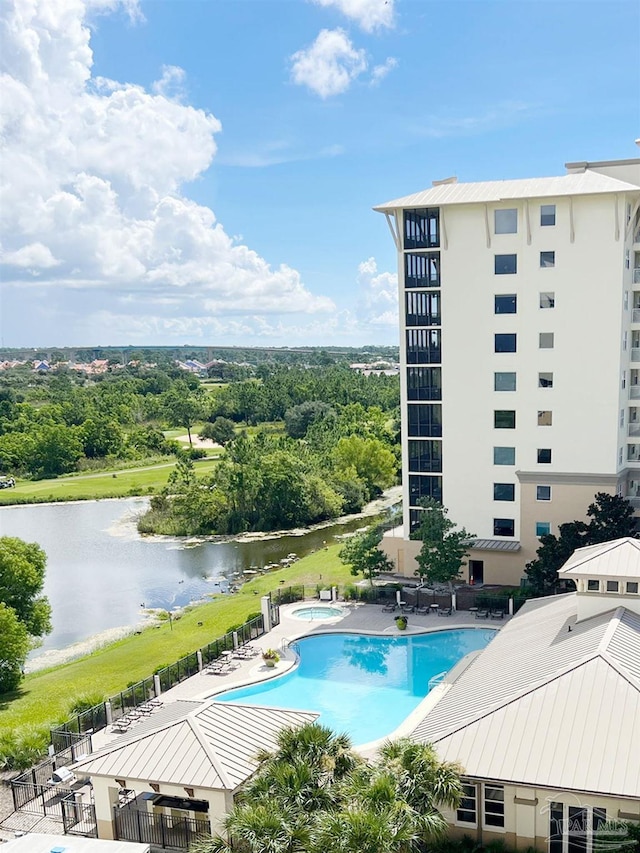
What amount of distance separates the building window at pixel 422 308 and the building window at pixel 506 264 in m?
3.08

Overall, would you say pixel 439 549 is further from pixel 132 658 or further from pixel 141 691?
pixel 141 691

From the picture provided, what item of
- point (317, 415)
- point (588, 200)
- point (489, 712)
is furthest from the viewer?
point (317, 415)

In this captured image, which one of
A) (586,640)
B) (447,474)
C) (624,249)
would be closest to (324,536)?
(447,474)

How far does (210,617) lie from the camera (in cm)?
3709

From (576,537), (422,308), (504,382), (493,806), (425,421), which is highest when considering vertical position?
(422,308)

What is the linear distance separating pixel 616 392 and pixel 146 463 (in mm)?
69906

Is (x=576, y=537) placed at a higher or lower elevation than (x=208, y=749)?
higher

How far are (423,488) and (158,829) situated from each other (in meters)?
24.3

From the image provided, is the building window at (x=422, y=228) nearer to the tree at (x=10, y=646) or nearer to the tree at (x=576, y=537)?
the tree at (x=576, y=537)

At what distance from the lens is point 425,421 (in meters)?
38.8

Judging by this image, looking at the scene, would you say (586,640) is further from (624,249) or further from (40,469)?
(40,469)

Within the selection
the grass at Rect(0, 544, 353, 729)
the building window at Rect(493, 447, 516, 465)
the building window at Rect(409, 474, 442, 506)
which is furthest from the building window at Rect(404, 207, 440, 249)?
the grass at Rect(0, 544, 353, 729)

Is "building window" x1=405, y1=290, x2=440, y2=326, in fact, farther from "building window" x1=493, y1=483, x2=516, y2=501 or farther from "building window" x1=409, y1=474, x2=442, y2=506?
"building window" x1=493, y1=483, x2=516, y2=501

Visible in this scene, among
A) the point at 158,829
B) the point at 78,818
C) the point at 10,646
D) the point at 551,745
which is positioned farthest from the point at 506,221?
the point at 78,818
